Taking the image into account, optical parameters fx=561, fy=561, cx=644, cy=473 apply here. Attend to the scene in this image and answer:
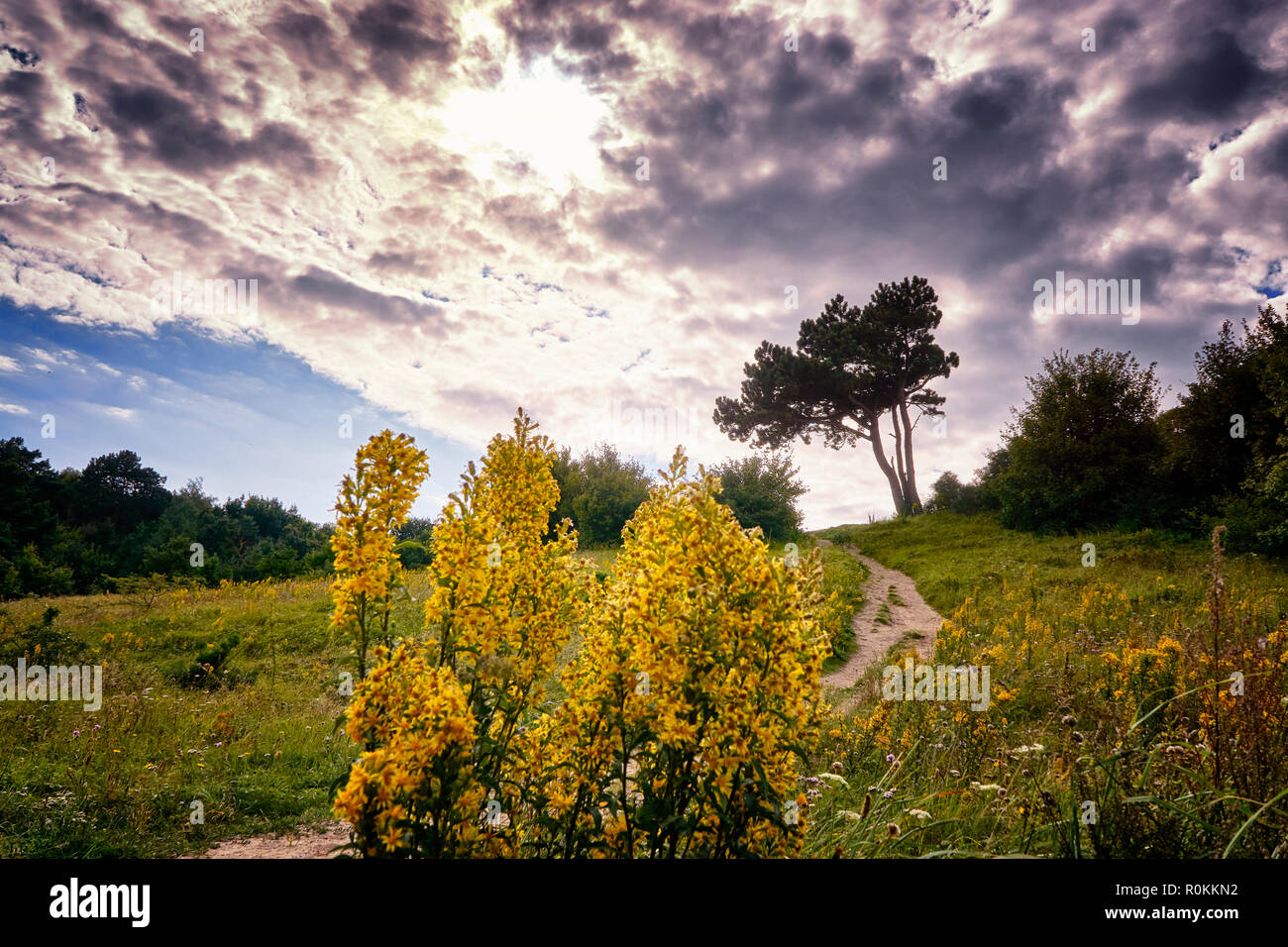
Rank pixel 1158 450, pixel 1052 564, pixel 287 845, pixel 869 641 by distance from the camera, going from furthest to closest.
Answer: pixel 1158 450 < pixel 1052 564 < pixel 869 641 < pixel 287 845

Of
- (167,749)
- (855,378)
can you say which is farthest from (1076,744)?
(855,378)

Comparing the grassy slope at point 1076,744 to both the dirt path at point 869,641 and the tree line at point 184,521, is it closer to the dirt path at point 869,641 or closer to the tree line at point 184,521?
the dirt path at point 869,641

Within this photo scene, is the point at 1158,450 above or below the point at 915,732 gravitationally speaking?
above

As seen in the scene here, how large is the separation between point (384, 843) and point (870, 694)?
8012mm
